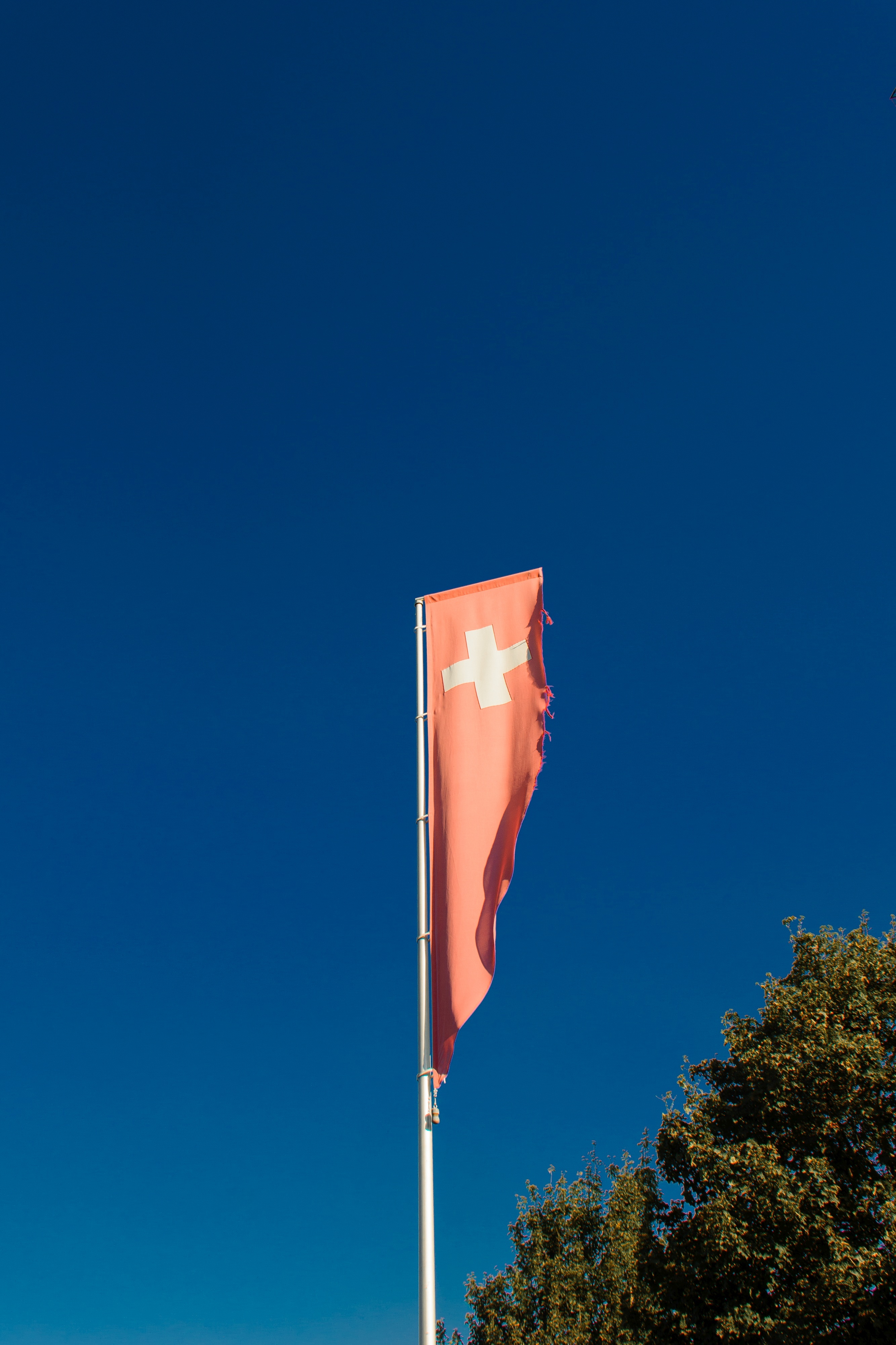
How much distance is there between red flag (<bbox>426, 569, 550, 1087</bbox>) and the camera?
9.41 meters

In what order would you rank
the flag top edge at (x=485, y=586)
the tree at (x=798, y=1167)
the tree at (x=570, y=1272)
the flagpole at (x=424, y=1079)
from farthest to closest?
the tree at (x=570, y=1272), the tree at (x=798, y=1167), the flag top edge at (x=485, y=586), the flagpole at (x=424, y=1079)

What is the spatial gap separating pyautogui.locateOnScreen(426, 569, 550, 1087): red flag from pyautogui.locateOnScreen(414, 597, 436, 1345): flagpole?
128mm

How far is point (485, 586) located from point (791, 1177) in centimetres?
1580

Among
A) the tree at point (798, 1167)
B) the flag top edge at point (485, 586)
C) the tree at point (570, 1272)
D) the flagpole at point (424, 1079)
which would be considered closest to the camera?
the flagpole at point (424, 1079)

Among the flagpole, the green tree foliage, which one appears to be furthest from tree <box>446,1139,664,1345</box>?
the flagpole

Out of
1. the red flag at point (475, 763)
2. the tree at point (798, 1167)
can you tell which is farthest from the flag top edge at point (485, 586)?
the tree at point (798, 1167)

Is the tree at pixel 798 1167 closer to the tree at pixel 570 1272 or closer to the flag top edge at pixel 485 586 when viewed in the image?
the tree at pixel 570 1272

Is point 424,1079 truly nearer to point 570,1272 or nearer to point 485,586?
point 485,586

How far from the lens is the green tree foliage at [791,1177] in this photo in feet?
59.7

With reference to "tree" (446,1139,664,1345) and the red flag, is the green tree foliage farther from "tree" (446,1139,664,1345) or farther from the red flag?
the red flag

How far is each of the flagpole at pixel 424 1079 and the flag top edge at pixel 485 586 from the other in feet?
3.00

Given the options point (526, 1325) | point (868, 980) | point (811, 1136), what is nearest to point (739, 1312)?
point (811, 1136)

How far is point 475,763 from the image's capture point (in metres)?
10.4

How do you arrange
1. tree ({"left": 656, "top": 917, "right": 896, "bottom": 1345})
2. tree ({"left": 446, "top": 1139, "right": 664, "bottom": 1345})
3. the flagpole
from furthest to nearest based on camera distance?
1. tree ({"left": 446, "top": 1139, "right": 664, "bottom": 1345})
2. tree ({"left": 656, "top": 917, "right": 896, "bottom": 1345})
3. the flagpole
